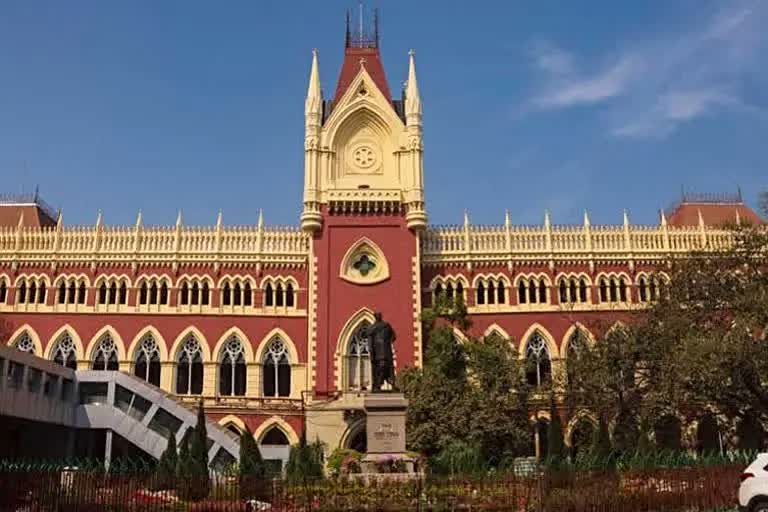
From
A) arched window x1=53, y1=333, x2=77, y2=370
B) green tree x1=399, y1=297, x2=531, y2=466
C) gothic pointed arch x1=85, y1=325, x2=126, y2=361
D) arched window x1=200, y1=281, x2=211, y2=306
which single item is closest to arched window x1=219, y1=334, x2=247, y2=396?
arched window x1=200, y1=281, x2=211, y2=306

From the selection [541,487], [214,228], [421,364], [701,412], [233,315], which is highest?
[214,228]

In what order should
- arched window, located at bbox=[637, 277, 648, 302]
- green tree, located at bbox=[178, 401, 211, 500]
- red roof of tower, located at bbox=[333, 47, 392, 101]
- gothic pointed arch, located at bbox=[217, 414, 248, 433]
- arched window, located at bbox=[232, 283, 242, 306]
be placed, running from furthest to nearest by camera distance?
1. red roof of tower, located at bbox=[333, 47, 392, 101]
2. arched window, located at bbox=[637, 277, 648, 302]
3. arched window, located at bbox=[232, 283, 242, 306]
4. gothic pointed arch, located at bbox=[217, 414, 248, 433]
5. green tree, located at bbox=[178, 401, 211, 500]

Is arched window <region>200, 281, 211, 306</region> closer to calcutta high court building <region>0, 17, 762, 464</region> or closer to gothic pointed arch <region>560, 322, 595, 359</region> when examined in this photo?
calcutta high court building <region>0, 17, 762, 464</region>

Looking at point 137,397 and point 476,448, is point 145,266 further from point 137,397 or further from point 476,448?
point 476,448

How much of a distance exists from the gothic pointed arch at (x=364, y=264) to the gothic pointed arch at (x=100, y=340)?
1202 centimetres

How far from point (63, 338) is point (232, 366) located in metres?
9.01

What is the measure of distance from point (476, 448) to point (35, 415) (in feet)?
58.9

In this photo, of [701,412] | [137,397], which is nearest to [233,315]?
[137,397]

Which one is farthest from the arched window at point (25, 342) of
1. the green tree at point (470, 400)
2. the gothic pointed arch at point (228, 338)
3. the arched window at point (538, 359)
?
the arched window at point (538, 359)

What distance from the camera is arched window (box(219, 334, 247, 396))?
149ft

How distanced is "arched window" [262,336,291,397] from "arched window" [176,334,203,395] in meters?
3.39

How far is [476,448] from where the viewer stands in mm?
33688

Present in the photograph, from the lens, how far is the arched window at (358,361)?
44.3 m

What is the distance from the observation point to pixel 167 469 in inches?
984
